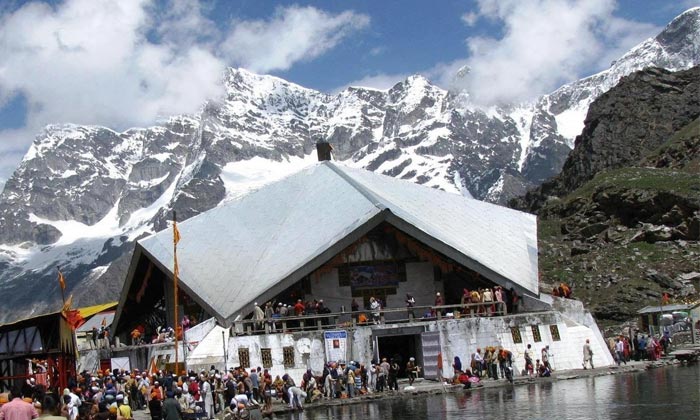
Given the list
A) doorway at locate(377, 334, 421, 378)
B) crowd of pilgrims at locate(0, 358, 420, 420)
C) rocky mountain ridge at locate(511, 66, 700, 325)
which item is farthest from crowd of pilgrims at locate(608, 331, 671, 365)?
rocky mountain ridge at locate(511, 66, 700, 325)

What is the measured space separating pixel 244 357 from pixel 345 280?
857cm

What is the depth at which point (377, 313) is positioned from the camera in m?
40.2

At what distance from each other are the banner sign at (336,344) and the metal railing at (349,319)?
2.35 feet

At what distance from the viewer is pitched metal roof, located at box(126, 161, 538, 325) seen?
42.7 m

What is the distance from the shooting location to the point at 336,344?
38406 millimetres

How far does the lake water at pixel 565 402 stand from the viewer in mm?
24047

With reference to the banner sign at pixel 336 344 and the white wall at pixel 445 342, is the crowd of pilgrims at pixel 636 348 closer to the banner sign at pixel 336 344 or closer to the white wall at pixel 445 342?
the white wall at pixel 445 342

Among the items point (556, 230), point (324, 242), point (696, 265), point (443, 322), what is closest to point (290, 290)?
point (324, 242)

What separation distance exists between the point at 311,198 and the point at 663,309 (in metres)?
19.7

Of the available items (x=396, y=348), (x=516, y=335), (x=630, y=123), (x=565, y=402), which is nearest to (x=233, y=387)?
(x=565, y=402)

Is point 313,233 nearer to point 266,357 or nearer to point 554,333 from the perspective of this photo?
point 266,357

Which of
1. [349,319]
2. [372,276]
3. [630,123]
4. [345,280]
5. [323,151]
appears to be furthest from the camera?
[630,123]

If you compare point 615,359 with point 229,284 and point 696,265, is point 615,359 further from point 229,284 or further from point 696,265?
point 696,265

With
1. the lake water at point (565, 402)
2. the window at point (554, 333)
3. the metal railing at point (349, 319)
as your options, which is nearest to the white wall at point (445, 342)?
the window at point (554, 333)
